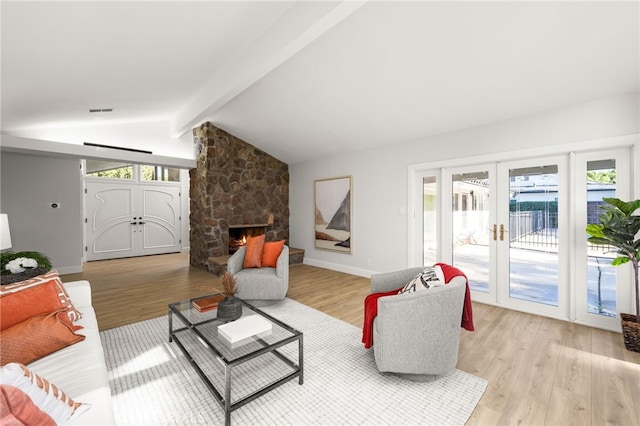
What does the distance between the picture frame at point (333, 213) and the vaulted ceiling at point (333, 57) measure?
160 cm

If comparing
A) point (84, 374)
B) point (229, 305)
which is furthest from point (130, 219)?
point (84, 374)

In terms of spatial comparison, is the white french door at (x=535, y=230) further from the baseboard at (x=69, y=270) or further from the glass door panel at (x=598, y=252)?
the baseboard at (x=69, y=270)

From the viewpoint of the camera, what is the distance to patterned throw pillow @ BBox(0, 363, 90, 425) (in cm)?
98

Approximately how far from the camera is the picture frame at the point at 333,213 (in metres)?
5.44

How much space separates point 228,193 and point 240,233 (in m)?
0.98

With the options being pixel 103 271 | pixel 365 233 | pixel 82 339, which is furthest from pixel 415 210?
pixel 103 271

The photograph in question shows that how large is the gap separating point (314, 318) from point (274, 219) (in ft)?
12.1

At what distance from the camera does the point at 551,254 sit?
10.8 feet

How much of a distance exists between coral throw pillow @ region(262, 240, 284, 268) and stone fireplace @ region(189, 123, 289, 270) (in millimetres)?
2113

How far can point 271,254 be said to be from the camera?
3.86m

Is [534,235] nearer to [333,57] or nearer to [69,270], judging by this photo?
[333,57]

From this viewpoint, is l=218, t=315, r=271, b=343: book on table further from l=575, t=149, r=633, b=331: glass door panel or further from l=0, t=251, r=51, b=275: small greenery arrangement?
l=575, t=149, r=633, b=331: glass door panel

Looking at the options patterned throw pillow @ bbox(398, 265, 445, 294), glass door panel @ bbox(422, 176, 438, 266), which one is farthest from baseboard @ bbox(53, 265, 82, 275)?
glass door panel @ bbox(422, 176, 438, 266)

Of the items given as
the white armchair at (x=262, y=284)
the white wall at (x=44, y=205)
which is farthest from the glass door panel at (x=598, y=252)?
the white wall at (x=44, y=205)
